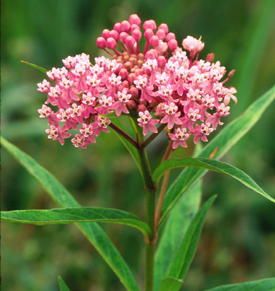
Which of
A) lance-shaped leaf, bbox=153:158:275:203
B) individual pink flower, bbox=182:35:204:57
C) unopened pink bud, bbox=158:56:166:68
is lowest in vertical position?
lance-shaped leaf, bbox=153:158:275:203

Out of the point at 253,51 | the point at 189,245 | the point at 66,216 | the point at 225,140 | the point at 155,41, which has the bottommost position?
the point at 189,245

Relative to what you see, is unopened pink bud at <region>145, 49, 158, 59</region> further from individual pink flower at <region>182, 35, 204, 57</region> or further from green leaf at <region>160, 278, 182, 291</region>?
green leaf at <region>160, 278, 182, 291</region>

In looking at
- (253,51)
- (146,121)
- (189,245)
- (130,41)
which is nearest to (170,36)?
(130,41)

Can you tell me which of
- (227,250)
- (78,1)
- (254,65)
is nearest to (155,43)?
(227,250)

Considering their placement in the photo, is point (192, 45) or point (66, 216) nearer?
point (66, 216)

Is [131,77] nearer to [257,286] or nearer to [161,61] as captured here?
[161,61]

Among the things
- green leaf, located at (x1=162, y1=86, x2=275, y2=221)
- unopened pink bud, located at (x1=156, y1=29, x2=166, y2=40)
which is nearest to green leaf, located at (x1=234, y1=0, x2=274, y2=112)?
green leaf, located at (x1=162, y1=86, x2=275, y2=221)
